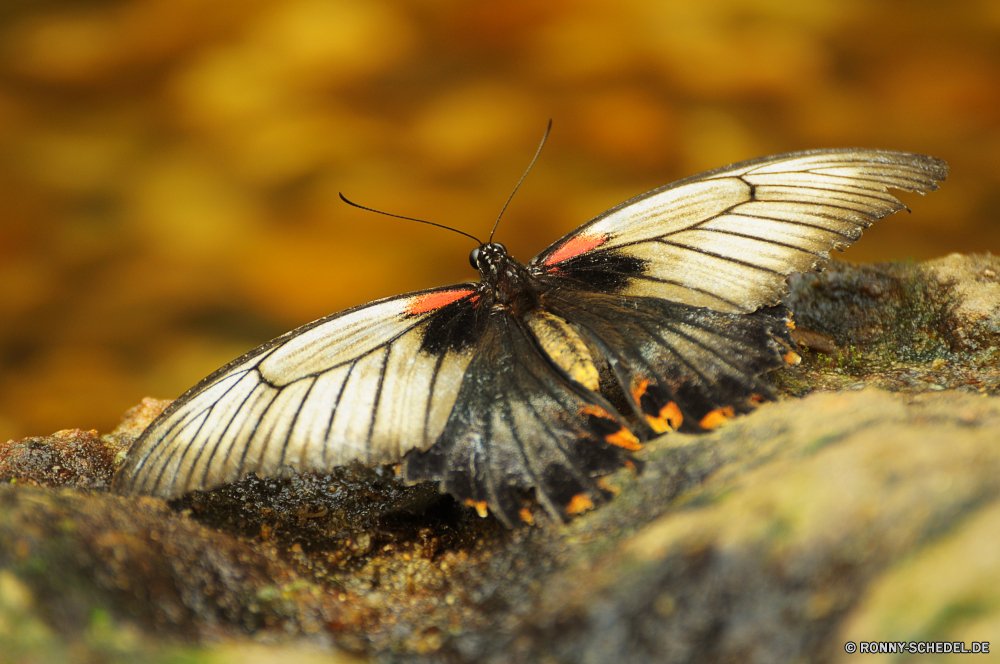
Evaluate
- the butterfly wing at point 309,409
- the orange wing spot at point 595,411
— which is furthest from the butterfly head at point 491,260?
the orange wing spot at point 595,411

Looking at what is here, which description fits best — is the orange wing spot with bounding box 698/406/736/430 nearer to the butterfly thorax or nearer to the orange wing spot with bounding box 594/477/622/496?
the orange wing spot with bounding box 594/477/622/496

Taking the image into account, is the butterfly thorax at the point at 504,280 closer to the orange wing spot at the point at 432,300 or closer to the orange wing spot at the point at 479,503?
the orange wing spot at the point at 432,300

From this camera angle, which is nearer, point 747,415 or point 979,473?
point 979,473

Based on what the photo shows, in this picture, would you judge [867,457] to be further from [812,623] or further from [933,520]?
[812,623]

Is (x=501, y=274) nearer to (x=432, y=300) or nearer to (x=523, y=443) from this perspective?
(x=432, y=300)

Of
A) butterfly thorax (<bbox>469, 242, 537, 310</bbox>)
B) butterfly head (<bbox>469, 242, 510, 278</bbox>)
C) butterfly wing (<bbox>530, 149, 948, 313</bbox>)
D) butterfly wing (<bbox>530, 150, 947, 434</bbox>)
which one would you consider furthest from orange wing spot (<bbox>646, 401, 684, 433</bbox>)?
butterfly head (<bbox>469, 242, 510, 278</bbox>)

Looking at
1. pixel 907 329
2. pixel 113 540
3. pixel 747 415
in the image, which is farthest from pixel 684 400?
pixel 113 540

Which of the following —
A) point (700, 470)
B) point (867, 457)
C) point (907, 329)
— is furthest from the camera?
point (907, 329)

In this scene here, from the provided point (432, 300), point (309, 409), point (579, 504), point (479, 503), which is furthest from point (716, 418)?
point (309, 409)
